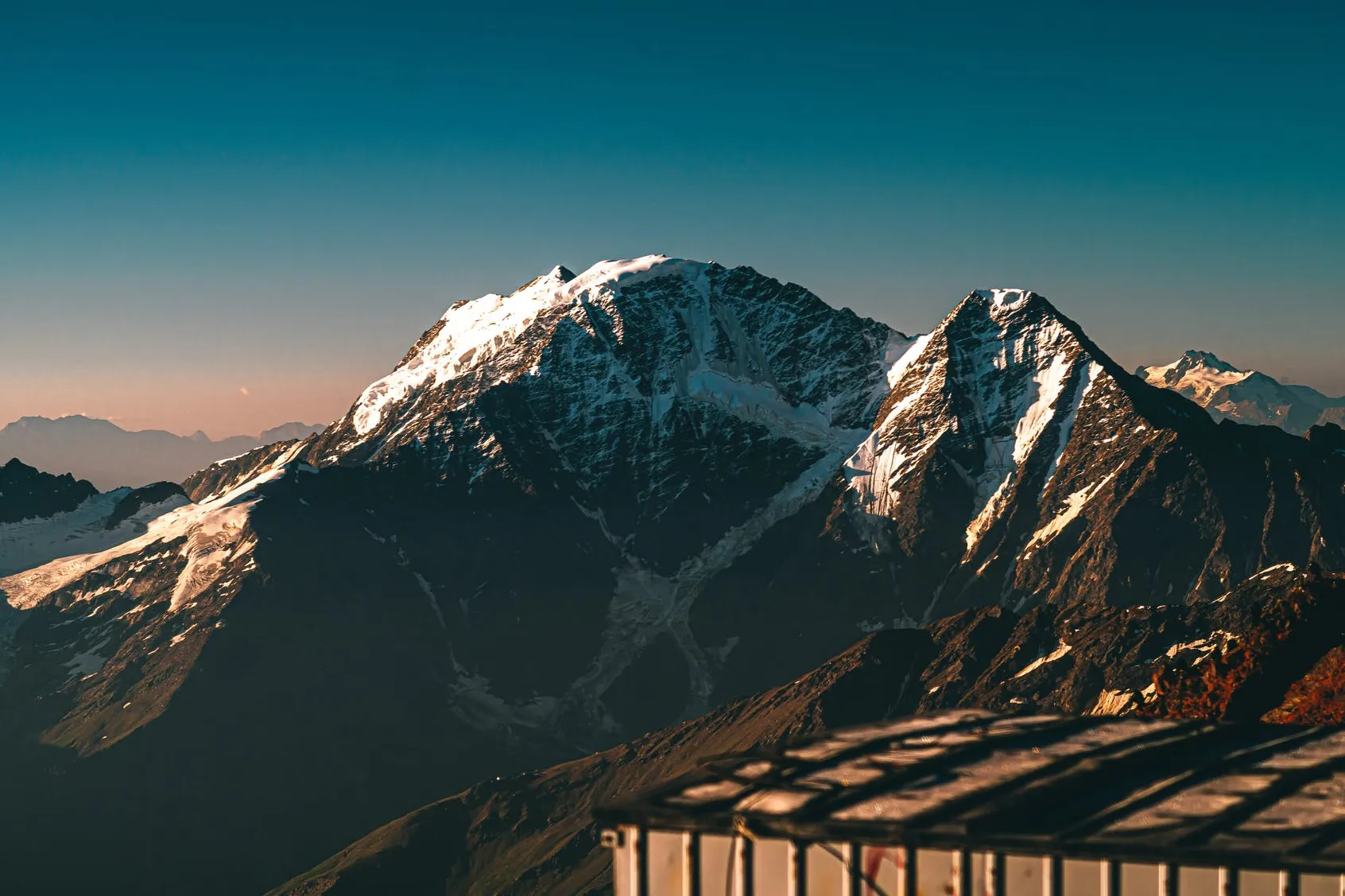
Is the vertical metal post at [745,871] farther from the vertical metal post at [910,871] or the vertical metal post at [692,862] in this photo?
the vertical metal post at [910,871]

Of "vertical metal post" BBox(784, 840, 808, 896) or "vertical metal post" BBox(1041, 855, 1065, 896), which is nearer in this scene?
"vertical metal post" BBox(1041, 855, 1065, 896)

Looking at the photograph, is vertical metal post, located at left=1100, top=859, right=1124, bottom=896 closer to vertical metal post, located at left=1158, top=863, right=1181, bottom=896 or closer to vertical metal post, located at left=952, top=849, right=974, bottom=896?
vertical metal post, located at left=1158, top=863, right=1181, bottom=896

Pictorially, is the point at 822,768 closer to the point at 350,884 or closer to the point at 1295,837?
the point at 1295,837

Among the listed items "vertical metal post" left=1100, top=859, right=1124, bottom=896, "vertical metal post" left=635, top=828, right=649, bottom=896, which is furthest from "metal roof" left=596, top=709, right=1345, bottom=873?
"vertical metal post" left=635, top=828, right=649, bottom=896

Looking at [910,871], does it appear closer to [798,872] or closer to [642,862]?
Result: [798,872]

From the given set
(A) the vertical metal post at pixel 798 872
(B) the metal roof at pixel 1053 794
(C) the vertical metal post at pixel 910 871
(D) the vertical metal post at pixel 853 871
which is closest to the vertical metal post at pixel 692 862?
(B) the metal roof at pixel 1053 794

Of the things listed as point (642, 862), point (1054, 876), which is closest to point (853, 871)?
point (1054, 876)

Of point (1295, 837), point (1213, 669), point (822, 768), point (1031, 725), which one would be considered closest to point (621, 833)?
Answer: point (822, 768)
